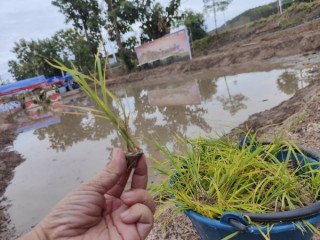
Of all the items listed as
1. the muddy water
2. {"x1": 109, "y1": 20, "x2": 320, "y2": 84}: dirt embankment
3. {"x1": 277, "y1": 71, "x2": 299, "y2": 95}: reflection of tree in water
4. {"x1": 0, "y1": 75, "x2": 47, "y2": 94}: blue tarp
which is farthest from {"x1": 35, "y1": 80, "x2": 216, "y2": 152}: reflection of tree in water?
{"x1": 0, "y1": 75, "x2": 47, "y2": 94}: blue tarp

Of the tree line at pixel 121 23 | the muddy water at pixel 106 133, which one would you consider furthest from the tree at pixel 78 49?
the muddy water at pixel 106 133

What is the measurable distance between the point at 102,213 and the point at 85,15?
103 ft

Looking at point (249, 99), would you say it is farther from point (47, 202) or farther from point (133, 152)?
point (133, 152)

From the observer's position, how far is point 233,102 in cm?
838

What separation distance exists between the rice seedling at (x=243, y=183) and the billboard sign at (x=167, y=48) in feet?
66.2

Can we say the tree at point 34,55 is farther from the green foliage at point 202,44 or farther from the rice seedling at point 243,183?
the rice seedling at point 243,183

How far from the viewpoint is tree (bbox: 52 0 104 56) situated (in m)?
28.8

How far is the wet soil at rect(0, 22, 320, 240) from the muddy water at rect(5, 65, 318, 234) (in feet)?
1.30

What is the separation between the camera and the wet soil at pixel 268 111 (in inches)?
104

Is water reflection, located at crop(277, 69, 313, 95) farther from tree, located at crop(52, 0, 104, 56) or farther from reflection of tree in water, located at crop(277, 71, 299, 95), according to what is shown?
tree, located at crop(52, 0, 104, 56)

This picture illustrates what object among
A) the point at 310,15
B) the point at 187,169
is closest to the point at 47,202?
the point at 187,169

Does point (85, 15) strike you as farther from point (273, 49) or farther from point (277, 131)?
point (277, 131)

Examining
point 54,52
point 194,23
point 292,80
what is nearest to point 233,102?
point 292,80

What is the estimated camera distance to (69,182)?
5828 millimetres
